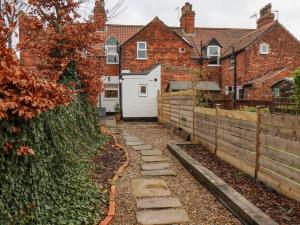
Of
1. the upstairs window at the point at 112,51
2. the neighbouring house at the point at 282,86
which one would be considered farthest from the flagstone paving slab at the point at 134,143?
the upstairs window at the point at 112,51

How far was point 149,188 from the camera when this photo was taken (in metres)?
6.44

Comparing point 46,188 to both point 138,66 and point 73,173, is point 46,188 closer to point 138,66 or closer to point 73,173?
point 73,173

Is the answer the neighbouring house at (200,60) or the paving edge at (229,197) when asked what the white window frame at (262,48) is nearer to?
the neighbouring house at (200,60)

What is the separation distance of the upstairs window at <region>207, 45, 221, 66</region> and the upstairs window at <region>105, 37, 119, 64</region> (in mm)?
8021

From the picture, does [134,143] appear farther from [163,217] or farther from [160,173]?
[163,217]

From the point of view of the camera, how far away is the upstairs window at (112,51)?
87.9 ft

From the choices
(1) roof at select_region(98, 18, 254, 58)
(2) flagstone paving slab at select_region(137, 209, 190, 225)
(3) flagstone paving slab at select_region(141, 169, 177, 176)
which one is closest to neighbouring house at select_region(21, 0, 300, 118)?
(1) roof at select_region(98, 18, 254, 58)

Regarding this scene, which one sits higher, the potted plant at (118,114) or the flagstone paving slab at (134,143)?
the potted plant at (118,114)

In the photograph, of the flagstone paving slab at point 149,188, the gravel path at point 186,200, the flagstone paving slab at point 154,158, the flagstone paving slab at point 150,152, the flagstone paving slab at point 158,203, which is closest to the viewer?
the gravel path at point 186,200

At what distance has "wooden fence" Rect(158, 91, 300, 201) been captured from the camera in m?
5.07

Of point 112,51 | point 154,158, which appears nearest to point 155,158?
point 154,158

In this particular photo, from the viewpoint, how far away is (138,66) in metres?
26.0

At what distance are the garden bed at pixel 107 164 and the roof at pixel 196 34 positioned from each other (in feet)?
60.8

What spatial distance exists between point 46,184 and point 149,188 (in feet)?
8.35
